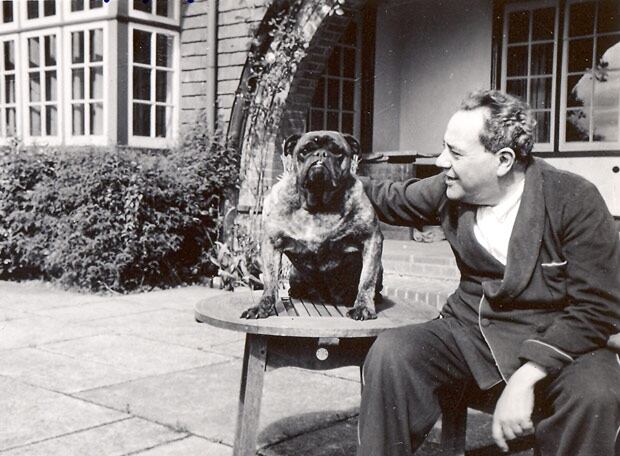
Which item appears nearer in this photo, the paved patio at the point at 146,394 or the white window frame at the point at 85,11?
the paved patio at the point at 146,394

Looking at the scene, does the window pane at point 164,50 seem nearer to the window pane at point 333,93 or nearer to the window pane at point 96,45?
Answer: the window pane at point 96,45

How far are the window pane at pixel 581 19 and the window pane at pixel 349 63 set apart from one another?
2.63 meters

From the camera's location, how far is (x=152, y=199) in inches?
306

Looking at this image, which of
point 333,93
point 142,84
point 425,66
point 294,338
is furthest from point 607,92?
point 294,338

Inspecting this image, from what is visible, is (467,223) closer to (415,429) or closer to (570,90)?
(415,429)

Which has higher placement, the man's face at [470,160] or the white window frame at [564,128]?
the white window frame at [564,128]

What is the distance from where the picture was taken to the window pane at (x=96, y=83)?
29.5 feet

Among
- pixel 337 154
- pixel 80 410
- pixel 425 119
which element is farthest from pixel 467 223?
pixel 425 119

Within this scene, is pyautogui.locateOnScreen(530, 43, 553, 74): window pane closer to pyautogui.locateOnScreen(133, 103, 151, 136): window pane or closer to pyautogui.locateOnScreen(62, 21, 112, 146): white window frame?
pyautogui.locateOnScreen(133, 103, 151, 136): window pane

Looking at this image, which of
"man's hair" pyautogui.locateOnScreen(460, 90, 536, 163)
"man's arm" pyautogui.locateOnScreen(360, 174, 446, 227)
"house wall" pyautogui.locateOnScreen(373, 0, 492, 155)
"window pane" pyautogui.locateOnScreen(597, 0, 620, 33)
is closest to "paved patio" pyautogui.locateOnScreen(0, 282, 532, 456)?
"man's arm" pyautogui.locateOnScreen(360, 174, 446, 227)

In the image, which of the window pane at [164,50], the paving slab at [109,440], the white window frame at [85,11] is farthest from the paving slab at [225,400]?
the white window frame at [85,11]

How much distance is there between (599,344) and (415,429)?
631 millimetres

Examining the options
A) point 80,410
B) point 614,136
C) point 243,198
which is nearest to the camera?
point 80,410

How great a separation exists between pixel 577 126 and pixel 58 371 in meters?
6.79
